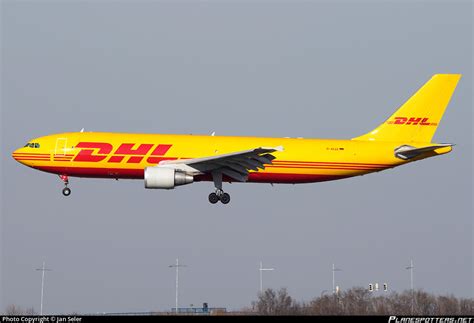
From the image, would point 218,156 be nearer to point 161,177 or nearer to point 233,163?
point 233,163

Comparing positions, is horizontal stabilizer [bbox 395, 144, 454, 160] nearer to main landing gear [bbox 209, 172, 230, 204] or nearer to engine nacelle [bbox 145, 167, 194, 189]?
main landing gear [bbox 209, 172, 230, 204]

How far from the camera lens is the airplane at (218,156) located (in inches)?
2371

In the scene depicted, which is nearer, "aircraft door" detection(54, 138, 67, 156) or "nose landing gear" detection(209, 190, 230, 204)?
"aircraft door" detection(54, 138, 67, 156)

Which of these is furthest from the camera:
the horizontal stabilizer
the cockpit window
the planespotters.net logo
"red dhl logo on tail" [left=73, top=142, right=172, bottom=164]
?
the horizontal stabilizer

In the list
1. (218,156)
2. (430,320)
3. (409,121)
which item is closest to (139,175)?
(218,156)

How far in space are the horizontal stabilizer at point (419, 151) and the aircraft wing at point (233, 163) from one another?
9.00m

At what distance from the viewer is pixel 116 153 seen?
2371 inches

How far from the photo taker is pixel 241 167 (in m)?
61.1

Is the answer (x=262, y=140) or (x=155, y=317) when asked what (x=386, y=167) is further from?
(x=155, y=317)

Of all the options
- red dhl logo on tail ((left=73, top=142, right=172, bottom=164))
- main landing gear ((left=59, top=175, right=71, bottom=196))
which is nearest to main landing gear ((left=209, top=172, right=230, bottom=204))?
red dhl logo on tail ((left=73, top=142, right=172, bottom=164))

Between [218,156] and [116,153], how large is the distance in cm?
652

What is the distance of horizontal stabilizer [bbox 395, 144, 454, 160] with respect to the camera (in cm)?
6250

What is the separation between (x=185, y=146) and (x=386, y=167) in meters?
13.6

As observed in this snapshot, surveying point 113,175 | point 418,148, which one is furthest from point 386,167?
point 113,175
